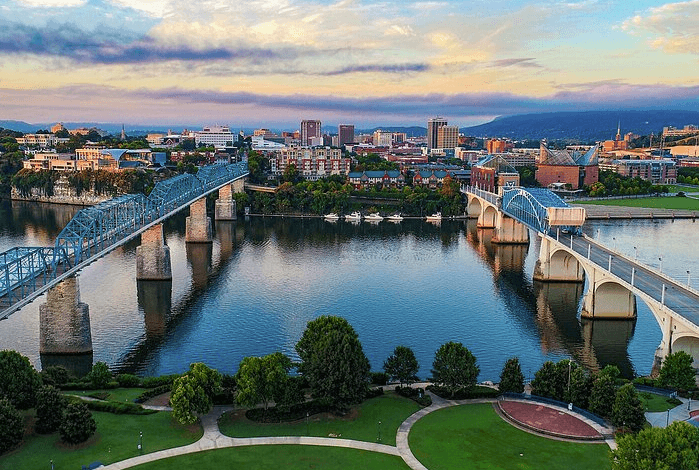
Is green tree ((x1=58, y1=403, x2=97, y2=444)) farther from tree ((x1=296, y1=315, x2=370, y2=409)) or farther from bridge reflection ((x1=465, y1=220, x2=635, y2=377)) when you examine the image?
bridge reflection ((x1=465, y1=220, x2=635, y2=377))

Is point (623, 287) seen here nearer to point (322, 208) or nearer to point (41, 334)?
point (41, 334)

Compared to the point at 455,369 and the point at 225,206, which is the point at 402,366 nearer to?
the point at 455,369

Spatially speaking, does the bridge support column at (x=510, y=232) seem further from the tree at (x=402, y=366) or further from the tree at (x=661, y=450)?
the tree at (x=661, y=450)

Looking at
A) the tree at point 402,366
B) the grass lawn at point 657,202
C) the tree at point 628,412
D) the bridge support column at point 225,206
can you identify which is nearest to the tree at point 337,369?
the tree at point 402,366

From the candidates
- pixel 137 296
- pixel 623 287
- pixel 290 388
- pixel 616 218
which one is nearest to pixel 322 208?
pixel 616 218

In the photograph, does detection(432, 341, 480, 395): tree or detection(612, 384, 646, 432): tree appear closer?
detection(612, 384, 646, 432): tree

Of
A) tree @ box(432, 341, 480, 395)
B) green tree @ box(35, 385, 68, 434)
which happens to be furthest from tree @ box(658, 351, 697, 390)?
green tree @ box(35, 385, 68, 434)

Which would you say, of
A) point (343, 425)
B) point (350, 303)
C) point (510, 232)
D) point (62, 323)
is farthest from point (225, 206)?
point (343, 425)
